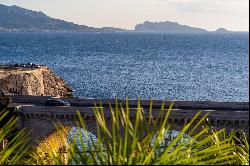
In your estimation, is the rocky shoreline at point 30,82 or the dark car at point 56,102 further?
the rocky shoreline at point 30,82

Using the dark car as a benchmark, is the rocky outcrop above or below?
below

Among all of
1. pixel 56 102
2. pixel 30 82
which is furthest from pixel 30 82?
pixel 56 102

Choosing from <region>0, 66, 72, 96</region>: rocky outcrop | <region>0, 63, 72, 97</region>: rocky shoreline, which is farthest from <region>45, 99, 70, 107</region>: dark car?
<region>0, 66, 72, 96</region>: rocky outcrop

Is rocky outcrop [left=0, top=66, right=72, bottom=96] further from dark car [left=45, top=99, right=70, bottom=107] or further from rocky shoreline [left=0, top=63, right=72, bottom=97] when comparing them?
dark car [left=45, top=99, right=70, bottom=107]

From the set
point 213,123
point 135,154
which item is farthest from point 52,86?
point 135,154

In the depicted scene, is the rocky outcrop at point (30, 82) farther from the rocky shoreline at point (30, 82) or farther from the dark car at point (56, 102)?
the dark car at point (56, 102)

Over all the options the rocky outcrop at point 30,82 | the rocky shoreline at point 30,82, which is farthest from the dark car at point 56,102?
the rocky outcrop at point 30,82

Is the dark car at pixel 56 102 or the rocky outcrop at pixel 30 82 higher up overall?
the dark car at pixel 56 102

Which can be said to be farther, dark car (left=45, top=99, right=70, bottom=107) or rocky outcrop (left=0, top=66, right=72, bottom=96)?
rocky outcrop (left=0, top=66, right=72, bottom=96)

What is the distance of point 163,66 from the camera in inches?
7165

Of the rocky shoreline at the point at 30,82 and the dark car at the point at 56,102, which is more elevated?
the dark car at the point at 56,102

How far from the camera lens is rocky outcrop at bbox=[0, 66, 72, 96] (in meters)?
90.4

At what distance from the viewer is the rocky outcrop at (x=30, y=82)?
90.4 m

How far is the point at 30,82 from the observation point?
95.1 meters
